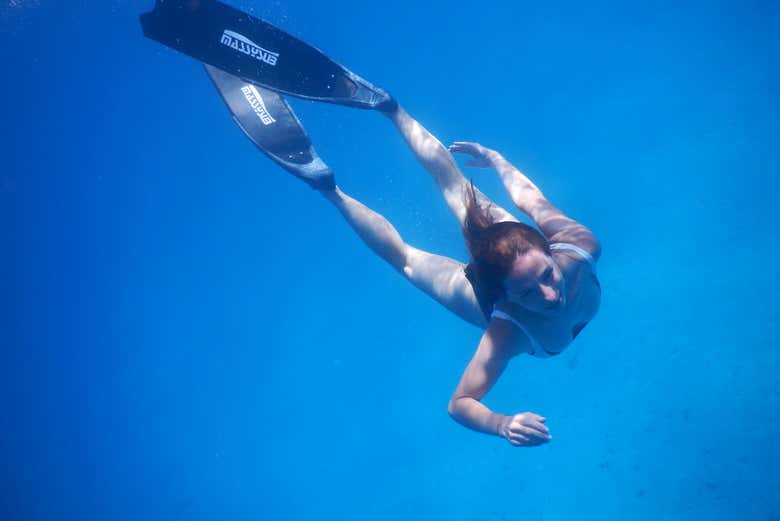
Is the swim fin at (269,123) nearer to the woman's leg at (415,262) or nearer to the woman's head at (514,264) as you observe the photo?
the woman's leg at (415,262)

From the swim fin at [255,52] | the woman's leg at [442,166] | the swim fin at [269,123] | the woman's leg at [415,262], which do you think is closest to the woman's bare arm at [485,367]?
the woman's leg at [415,262]

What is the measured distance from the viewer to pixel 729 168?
9.04 m

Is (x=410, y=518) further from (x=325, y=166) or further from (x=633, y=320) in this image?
(x=325, y=166)

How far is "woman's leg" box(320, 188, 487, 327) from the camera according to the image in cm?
405

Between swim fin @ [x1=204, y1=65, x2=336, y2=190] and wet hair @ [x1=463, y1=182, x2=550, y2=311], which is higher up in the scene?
swim fin @ [x1=204, y1=65, x2=336, y2=190]

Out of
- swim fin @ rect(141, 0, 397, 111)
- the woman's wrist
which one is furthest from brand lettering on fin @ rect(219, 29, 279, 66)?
the woman's wrist

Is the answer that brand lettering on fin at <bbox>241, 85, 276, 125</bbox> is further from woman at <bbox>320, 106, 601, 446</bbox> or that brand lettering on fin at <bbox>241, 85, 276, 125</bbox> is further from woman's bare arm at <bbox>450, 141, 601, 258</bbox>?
woman's bare arm at <bbox>450, 141, 601, 258</bbox>

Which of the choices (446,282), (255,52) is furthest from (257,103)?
(446,282)

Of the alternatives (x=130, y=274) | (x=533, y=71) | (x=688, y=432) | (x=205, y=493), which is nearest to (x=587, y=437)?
(x=688, y=432)

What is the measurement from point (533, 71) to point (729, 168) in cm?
449

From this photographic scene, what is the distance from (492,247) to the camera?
261 cm

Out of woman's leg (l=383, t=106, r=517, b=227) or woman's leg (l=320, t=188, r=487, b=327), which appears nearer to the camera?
woman's leg (l=320, t=188, r=487, b=327)

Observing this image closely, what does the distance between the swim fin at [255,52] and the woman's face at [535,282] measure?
2.96 meters

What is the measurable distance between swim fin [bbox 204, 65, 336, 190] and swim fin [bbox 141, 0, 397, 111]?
0.40 m
